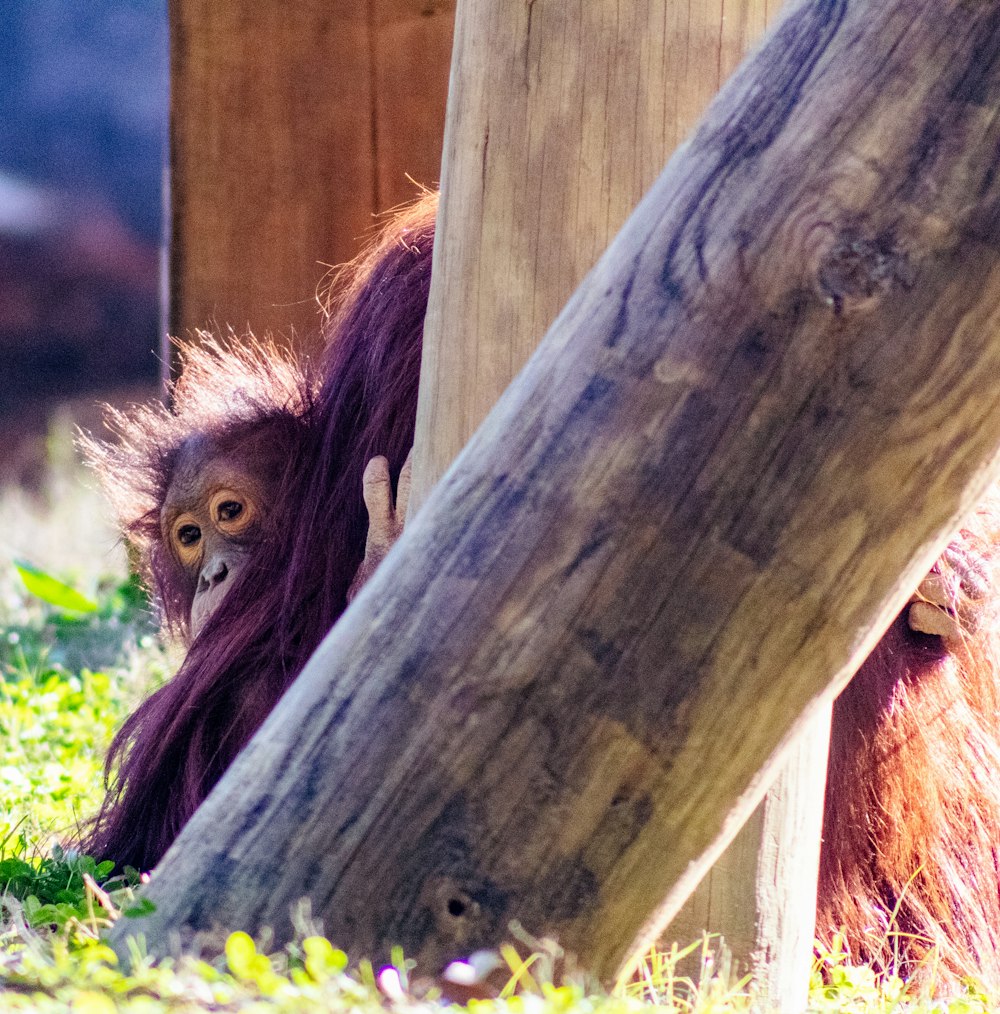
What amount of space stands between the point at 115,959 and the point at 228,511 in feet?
4.47

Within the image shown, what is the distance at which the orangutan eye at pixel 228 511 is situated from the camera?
243cm

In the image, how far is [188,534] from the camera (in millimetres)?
2510

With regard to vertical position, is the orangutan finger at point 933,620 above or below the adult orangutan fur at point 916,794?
above

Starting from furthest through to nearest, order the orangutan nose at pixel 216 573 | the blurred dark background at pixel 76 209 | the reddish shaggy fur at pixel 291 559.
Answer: the blurred dark background at pixel 76 209 → the orangutan nose at pixel 216 573 → the reddish shaggy fur at pixel 291 559

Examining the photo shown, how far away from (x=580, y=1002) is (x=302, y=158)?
2887mm

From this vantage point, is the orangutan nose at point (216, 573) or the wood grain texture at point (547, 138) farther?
the orangutan nose at point (216, 573)

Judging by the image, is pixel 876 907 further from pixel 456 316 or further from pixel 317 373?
pixel 317 373

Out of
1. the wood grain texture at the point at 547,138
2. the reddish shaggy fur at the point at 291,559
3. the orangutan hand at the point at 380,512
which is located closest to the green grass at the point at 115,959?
the reddish shaggy fur at the point at 291,559

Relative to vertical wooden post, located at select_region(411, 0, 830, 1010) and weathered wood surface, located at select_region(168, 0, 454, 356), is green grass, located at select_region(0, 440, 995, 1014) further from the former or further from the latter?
weathered wood surface, located at select_region(168, 0, 454, 356)

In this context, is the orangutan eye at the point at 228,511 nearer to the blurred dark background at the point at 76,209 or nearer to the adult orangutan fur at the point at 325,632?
the adult orangutan fur at the point at 325,632

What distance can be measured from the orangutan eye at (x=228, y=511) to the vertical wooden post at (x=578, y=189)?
0.83m

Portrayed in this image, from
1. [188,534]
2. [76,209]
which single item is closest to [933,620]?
[188,534]

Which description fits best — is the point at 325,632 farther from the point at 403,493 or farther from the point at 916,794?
the point at 916,794

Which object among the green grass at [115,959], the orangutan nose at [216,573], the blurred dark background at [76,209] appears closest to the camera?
the green grass at [115,959]
